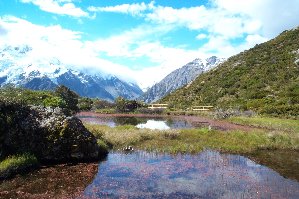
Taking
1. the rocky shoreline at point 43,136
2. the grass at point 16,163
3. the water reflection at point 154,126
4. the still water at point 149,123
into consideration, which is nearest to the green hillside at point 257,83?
the still water at point 149,123

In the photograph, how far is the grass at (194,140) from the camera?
43438 mm

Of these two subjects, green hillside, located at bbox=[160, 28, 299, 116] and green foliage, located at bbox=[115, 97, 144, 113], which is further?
green foliage, located at bbox=[115, 97, 144, 113]

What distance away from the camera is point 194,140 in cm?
4872

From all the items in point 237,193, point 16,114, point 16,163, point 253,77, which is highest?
point 253,77

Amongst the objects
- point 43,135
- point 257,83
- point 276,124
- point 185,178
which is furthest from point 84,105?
point 185,178

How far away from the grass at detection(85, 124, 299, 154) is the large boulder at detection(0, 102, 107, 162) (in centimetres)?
634

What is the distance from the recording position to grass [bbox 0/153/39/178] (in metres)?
29.7

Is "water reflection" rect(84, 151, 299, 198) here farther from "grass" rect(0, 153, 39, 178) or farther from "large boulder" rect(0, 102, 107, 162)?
"grass" rect(0, 153, 39, 178)

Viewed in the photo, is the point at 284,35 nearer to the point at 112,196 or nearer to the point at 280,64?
the point at 280,64

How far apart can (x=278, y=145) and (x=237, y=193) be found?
21503 mm

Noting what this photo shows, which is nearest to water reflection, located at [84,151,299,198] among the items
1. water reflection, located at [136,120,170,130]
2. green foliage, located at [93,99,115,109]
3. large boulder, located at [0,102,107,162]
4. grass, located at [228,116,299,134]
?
large boulder, located at [0,102,107,162]

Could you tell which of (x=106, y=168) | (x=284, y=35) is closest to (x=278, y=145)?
(x=106, y=168)

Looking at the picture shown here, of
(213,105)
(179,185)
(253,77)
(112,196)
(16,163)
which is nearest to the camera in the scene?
(112,196)

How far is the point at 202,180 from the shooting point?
100 ft
